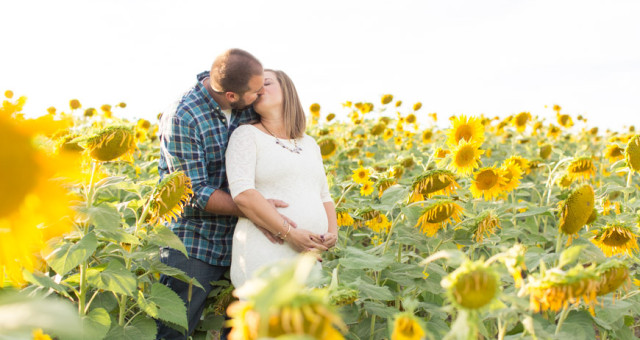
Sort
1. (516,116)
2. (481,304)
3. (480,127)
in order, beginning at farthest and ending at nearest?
(516,116) < (480,127) < (481,304)

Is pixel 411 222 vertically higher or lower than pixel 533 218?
higher

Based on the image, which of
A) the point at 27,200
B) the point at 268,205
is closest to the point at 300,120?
the point at 268,205

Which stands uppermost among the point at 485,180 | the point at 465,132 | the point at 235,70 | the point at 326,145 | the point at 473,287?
the point at 235,70

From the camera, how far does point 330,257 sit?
8.15ft

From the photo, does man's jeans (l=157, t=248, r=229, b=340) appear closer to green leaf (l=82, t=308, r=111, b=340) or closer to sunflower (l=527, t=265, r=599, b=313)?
green leaf (l=82, t=308, r=111, b=340)

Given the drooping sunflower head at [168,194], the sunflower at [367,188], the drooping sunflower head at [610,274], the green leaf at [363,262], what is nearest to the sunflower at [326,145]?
the sunflower at [367,188]

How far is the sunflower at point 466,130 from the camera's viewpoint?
8.69 feet

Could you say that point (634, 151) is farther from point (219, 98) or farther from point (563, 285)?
point (219, 98)

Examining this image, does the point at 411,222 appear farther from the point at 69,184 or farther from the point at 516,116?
the point at 516,116

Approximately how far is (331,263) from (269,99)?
854mm

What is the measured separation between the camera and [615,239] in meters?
1.78

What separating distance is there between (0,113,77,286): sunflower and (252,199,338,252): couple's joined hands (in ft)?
4.96

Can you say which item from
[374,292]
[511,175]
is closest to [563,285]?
[374,292]

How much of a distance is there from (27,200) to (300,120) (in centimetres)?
198
